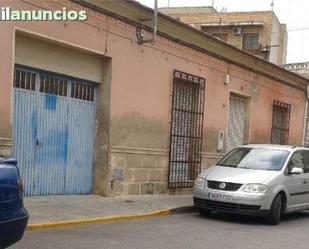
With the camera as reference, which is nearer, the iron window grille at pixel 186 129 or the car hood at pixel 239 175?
the car hood at pixel 239 175

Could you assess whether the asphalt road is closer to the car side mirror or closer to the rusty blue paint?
the car side mirror

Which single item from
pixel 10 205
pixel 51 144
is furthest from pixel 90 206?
pixel 10 205

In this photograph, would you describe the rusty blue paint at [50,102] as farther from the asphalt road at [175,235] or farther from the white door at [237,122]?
the white door at [237,122]

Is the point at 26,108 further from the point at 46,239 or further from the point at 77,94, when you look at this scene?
the point at 46,239

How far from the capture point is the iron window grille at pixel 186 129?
14.4 metres

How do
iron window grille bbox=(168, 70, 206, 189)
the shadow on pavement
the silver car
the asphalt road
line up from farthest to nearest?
iron window grille bbox=(168, 70, 206, 189) < the shadow on pavement < the silver car < the asphalt road

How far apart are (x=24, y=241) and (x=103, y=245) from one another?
1036mm

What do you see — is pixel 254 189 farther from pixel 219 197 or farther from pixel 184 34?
pixel 184 34

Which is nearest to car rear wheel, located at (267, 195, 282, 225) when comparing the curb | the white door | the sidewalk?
the curb

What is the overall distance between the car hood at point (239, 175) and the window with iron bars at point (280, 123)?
9.47 m

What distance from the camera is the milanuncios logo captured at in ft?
31.4

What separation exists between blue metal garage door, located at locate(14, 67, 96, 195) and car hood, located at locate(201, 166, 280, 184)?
2719mm

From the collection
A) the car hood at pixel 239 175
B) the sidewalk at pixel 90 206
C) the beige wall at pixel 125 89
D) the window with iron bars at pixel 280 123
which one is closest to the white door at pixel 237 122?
the beige wall at pixel 125 89

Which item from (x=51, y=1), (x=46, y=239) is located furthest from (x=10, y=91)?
(x=46, y=239)
